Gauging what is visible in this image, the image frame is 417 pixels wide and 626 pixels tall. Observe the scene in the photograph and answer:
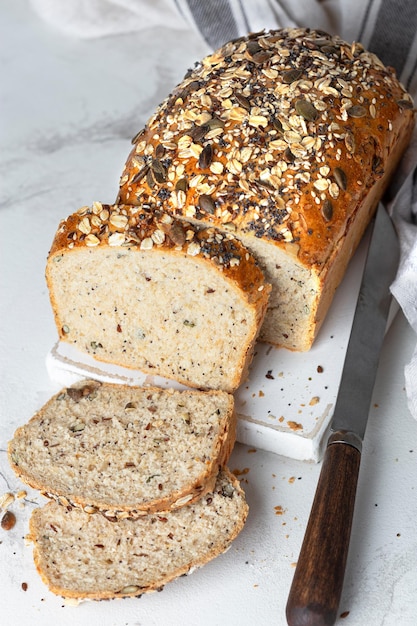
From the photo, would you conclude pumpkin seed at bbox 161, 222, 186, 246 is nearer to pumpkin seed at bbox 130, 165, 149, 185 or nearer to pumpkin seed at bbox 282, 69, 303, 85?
pumpkin seed at bbox 130, 165, 149, 185

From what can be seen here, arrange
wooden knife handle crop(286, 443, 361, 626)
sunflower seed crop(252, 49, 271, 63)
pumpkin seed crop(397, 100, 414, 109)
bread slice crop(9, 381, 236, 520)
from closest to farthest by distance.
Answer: wooden knife handle crop(286, 443, 361, 626) → bread slice crop(9, 381, 236, 520) → sunflower seed crop(252, 49, 271, 63) → pumpkin seed crop(397, 100, 414, 109)

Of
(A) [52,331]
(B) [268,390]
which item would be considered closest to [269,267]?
(B) [268,390]

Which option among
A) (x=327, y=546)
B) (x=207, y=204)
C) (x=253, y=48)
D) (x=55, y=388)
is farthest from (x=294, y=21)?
(x=327, y=546)

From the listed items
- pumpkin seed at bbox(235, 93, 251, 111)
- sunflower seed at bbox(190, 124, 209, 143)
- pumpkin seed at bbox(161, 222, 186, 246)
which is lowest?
pumpkin seed at bbox(161, 222, 186, 246)

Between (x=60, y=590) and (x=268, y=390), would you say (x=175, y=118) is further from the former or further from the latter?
(x=60, y=590)

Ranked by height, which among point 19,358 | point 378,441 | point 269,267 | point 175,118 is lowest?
point 19,358

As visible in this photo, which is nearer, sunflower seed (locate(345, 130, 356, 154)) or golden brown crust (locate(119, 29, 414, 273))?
golden brown crust (locate(119, 29, 414, 273))

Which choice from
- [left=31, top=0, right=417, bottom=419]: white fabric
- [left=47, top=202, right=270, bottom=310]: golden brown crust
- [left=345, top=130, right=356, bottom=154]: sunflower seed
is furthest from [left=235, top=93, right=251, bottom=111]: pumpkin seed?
[left=31, top=0, right=417, bottom=419]: white fabric
